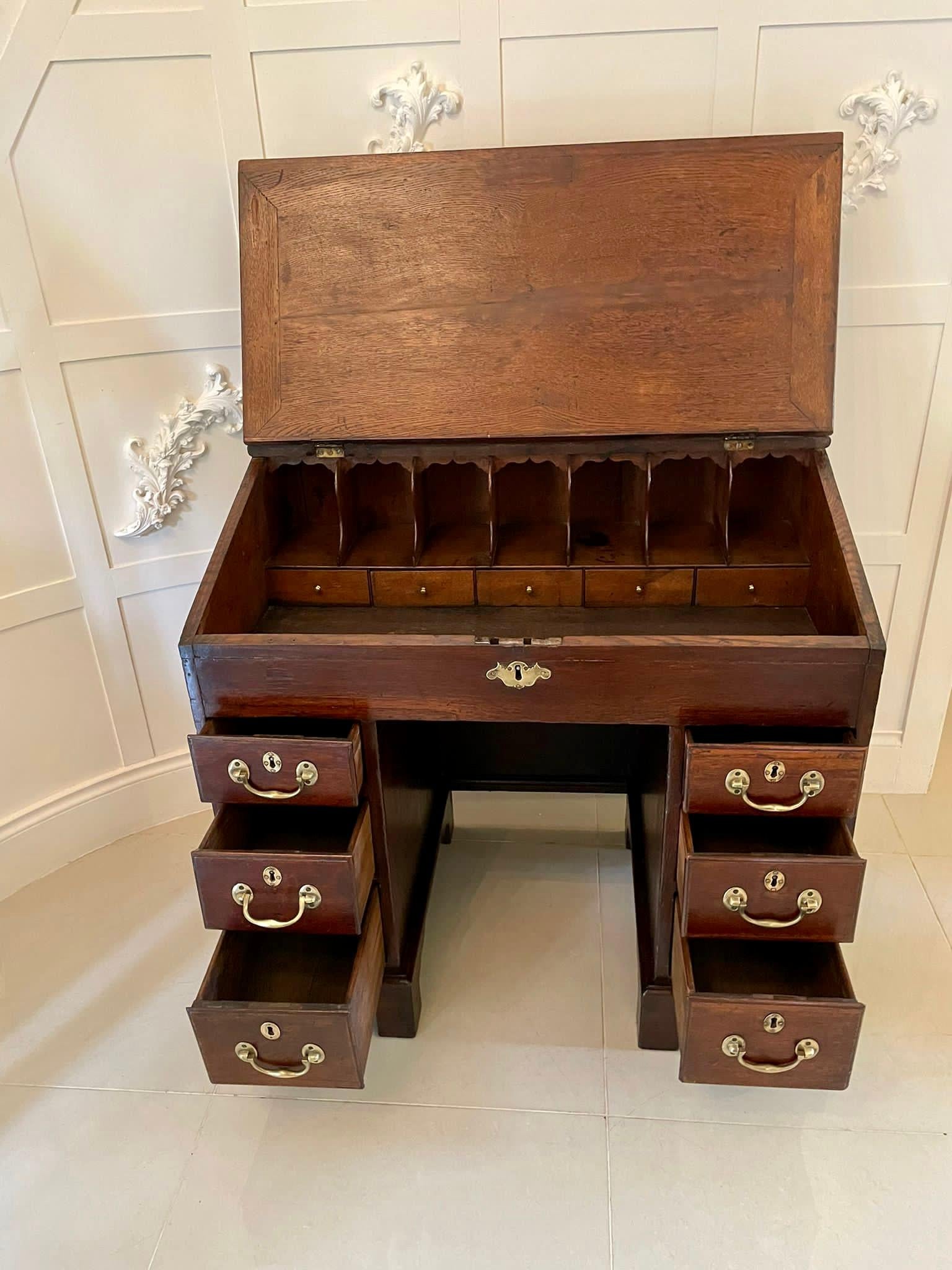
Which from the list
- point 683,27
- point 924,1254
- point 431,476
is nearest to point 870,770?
point 924,1254

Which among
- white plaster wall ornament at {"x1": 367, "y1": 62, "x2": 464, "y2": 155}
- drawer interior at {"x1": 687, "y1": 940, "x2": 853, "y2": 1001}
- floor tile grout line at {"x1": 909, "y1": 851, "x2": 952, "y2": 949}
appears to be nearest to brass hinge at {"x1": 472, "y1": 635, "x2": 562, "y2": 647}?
drawer interior at {"x1": 687, "y1": 940, "x2": 853, "y2": 1001}

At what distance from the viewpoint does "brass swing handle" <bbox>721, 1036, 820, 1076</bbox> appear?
1.32 metres

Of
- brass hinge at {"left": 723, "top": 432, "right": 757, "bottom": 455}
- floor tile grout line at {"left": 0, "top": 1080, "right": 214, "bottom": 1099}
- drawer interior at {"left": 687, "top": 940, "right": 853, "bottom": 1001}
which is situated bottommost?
floor tile grout line at {"left": 0, "top": 1080, "right": 214, "bottom": 1099}

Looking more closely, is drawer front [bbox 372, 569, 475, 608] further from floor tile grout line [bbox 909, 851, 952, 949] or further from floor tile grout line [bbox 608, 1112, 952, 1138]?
floor tile grout line [bbox 909, 851, 952, 949]

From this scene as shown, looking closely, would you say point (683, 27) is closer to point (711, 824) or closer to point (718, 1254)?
point (711, 824)

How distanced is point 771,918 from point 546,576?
66cm

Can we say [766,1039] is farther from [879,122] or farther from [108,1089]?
[879,122]

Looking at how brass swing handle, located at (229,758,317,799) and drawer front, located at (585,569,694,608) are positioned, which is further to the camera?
drawer front, located at (585,569,694,608)

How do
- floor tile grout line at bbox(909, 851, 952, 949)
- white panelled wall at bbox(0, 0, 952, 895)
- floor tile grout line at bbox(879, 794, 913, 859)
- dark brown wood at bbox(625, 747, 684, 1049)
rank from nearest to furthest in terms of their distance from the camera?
1. dark brown wood at bbox(625, 747, 684, 1049)
2. white panelled wall at bbox(0, 0, 952, 895)
3. floor tile grout line at bbox(909, 851, 952, 949)
4. floor tile grout line at bbox(879, 794, 913, 859)

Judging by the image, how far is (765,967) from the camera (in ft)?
4.98

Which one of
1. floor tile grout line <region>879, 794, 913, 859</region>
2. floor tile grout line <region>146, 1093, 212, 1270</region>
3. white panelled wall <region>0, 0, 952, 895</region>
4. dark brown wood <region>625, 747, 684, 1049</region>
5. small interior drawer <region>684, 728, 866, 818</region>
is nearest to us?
small interior drawer <region>684, 728, 866, 818</region>

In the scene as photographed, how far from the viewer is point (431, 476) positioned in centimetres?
174

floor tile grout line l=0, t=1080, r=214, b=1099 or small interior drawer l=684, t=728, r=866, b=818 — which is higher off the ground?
small interior drawer l=684, t=728, r=866, b=818

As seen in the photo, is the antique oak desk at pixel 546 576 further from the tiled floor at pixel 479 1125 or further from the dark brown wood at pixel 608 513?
the tiled floor at pixel 479 1125
